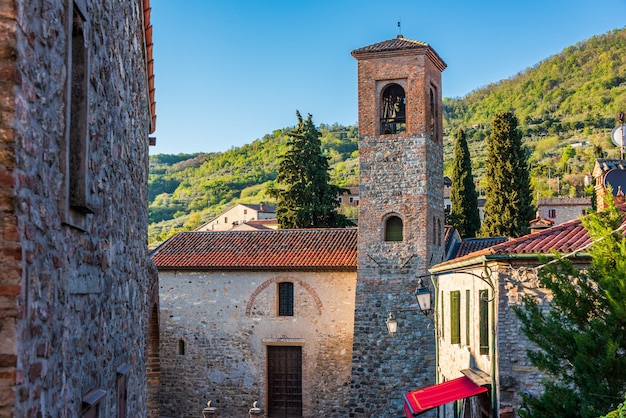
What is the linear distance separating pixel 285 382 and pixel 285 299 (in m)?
2.85

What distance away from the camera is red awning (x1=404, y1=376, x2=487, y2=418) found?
14586 millimetres

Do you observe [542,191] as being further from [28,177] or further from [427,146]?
[28,177]

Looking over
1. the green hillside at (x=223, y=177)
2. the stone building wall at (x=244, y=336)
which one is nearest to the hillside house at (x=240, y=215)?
the green hillside at (x=223, y=177)

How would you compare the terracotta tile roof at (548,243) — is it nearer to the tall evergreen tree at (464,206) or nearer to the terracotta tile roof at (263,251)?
the terracotta tile roof at (263,251)

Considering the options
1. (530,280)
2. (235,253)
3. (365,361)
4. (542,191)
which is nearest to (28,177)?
(530,280)

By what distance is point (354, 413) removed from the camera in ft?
82.0

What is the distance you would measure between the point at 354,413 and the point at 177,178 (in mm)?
96651

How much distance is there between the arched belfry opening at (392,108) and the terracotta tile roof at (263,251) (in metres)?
4.22

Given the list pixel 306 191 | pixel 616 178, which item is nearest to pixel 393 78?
pixel 616 178

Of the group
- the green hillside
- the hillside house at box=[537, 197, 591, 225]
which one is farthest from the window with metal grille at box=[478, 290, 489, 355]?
the green hillside

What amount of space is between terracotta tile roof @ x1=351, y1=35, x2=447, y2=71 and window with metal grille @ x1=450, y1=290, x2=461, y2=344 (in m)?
10.5

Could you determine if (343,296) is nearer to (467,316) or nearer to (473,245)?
(473,245)

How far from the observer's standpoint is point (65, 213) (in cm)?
444

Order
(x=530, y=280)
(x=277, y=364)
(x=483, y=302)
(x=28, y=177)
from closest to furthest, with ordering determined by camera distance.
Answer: (x=28, y=177) → (x=530, y=280) → (x=483, y=302) → (x=277, y=364)
